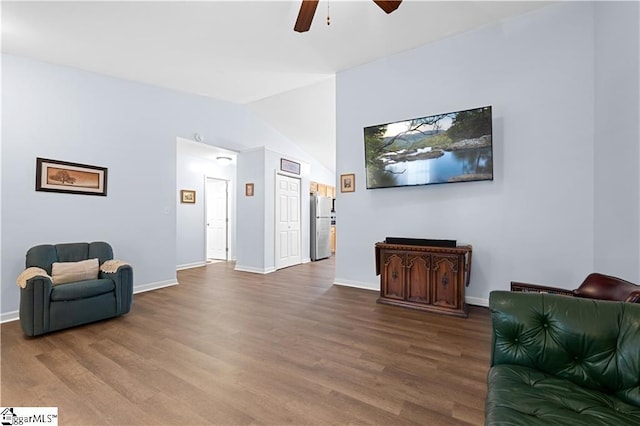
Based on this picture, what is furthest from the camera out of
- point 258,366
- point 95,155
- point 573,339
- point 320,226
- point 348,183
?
point 320,226

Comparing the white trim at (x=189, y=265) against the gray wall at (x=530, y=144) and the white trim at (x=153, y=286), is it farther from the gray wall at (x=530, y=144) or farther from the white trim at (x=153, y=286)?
the gray wall at (x=530, y=144)

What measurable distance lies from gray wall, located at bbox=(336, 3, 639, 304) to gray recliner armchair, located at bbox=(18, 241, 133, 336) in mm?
3527

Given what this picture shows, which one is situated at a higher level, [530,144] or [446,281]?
[530,144]

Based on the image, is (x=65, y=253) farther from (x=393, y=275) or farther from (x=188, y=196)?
(x=393, y=275)

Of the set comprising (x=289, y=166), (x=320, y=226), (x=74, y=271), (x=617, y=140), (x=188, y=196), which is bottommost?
(x=74, y=271)

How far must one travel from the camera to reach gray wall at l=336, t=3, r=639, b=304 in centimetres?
267

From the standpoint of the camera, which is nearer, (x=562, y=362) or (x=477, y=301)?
(x=562, y=362)

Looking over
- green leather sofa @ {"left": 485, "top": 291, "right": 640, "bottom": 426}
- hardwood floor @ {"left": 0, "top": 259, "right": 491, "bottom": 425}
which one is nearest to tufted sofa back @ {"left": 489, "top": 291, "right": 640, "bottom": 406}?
green leather sofa @ {"left": 485, "top": 291, "right": 640, "bottom": 426}

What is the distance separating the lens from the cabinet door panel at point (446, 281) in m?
3.12

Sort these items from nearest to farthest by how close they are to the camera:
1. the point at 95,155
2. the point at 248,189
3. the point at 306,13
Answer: the point at 306,13 → the point at 95,155 → the point at 248,189

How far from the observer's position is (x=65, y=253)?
123 inches

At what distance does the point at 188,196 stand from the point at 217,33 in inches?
151

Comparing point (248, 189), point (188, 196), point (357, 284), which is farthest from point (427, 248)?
point (188, 196)

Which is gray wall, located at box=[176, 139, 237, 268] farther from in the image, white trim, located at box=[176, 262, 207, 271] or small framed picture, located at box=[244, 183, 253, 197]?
small framed picture, located at box=[244, 183, 253, 197]
